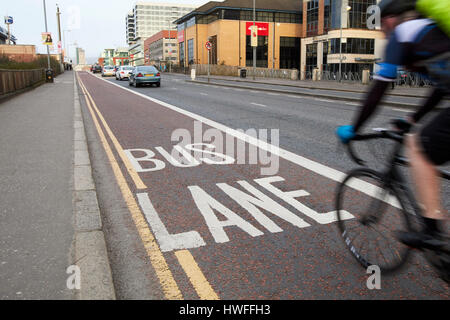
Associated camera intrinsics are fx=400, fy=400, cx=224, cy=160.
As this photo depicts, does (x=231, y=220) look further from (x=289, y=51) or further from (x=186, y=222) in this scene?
(x=289, y=51)

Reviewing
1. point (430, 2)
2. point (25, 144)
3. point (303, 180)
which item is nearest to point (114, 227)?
point (303, 180)

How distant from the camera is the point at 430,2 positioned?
7.14ft

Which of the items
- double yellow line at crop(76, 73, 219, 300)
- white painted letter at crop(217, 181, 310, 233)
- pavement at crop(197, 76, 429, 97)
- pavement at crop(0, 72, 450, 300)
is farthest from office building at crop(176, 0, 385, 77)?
double yellow line at crop(76, 73, 219, 300)

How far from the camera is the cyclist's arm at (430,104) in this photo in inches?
110

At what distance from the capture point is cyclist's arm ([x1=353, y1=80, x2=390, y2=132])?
8.10ft

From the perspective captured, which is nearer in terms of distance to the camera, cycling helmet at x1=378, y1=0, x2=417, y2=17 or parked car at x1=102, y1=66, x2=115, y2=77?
cycling helmet at x1=378, y1=0, x2=417, y2=17

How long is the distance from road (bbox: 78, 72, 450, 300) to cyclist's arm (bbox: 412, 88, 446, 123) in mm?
326

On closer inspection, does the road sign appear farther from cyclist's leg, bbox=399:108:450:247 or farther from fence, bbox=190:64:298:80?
cyclist's leg, bbox=399:108:450:247

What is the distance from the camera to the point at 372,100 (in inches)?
98.6

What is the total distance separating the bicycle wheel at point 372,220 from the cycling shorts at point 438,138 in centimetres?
49

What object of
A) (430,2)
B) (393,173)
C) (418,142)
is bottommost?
(393,173)

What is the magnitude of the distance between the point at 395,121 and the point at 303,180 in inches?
107

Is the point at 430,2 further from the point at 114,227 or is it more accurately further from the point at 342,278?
the point at 114,227

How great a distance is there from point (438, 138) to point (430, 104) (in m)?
0.67
